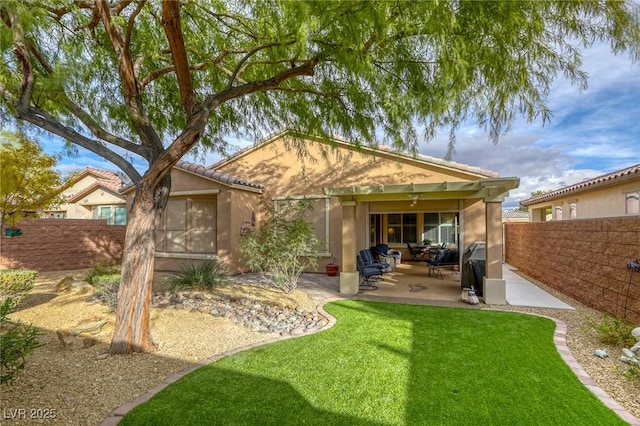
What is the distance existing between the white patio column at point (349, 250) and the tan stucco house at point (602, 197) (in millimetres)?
8801

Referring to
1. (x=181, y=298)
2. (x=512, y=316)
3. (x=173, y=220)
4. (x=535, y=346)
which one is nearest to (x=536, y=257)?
(x=512, y=316)

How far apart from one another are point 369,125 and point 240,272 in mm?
9241

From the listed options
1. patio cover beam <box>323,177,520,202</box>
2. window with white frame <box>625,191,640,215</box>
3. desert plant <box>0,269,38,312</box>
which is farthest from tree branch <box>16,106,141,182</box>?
window with white frame <box>625,191,640,215</box>

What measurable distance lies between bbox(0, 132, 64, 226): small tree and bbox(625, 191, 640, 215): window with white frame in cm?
1961

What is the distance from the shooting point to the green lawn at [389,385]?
143 inches

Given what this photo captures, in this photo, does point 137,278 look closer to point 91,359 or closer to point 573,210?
point 91,359

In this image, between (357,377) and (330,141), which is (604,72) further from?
(357,377)

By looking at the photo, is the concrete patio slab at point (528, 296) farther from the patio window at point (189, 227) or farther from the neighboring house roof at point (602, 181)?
the patio window at point (189, 227)

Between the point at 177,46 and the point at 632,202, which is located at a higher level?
the point at 177,46

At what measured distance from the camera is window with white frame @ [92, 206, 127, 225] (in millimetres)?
20328

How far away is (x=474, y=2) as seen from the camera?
3.43 metres

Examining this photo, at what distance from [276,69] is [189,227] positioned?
10122 mm

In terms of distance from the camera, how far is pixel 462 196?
9.84 meters

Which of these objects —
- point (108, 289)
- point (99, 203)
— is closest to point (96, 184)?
point (99, 203)
